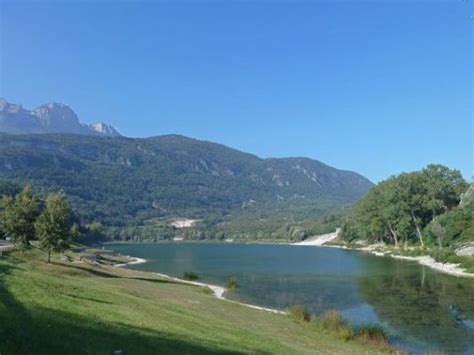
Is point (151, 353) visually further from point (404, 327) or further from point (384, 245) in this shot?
point (384, 245)

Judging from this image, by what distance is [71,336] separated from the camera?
15992 millimetres

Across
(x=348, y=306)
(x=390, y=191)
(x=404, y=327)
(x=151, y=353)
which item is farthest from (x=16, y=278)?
(x=390, y=191)

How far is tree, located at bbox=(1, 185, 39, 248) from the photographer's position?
67.9 metres

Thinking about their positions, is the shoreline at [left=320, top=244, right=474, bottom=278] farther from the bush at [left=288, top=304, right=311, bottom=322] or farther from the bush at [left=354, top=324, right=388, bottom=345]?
the bush at [left=354, top=324, right=388, bottom=345]

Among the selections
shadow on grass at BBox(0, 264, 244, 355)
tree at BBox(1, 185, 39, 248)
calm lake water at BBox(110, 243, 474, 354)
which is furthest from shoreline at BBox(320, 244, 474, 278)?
shadow on grass at BBox(0, 264, 244, 355)

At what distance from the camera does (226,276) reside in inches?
3319

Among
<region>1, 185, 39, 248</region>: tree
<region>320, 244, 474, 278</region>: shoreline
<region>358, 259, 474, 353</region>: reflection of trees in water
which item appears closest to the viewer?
<region>358, 259, 474, 353</region>: reflection of trees in water

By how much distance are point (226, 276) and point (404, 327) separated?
154 feet

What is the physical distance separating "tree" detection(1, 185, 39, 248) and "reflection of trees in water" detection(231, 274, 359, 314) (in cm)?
2880

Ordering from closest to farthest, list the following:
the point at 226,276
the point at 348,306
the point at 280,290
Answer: the point at 348,306 < the point at 280,290 < the point at 226,276

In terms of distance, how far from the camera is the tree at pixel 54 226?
208 feet

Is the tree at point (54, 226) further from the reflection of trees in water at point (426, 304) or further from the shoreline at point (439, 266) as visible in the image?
the shoreline at point (439, 266)

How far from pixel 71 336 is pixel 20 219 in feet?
188

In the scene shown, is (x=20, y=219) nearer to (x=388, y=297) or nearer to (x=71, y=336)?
(x=388, y=297)
